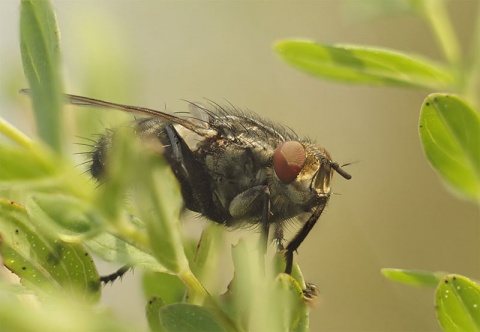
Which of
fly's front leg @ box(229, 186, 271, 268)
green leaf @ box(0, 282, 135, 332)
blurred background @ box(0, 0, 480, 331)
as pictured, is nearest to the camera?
green leaf @ box(0, 282, 135, 332)

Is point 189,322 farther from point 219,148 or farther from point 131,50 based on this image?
point 219,148

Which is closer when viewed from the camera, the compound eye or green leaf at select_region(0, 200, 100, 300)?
green leaf at select_region(0, 200, 100, 300)

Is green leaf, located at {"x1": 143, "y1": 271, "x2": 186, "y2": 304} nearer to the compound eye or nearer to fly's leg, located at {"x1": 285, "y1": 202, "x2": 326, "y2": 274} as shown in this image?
fly's leg, located at {"x1": 285, "y1": 202, "x2": 326, "y2": 274}

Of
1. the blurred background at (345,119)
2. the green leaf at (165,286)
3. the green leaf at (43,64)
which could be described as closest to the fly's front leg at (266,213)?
the green leaf at (165,286)

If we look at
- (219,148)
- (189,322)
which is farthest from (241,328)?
(219,148)

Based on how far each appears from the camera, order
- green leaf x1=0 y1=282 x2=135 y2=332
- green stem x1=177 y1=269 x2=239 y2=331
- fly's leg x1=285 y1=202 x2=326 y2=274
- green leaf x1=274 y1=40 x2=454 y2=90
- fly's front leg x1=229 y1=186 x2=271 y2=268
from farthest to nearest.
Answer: fly's front leg x1=229 y1=186 x2=271 y2=268, fly's leg x1=285 y1=202 x2=326 y2=274, green leaf x1=274 y1=40 x2=454 y2=90, green stem x1=177 y1=269 x2=239 y2=331, green leaf x1=0 y1=282 x2=135 y2=332

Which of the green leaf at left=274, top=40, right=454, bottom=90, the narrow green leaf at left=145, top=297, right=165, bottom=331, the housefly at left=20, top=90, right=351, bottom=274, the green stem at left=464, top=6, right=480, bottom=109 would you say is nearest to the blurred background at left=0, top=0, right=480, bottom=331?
the housefly at left=20, top=90, right=351, bottom=274

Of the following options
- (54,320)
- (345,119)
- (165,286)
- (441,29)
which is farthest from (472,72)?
(345,119)
